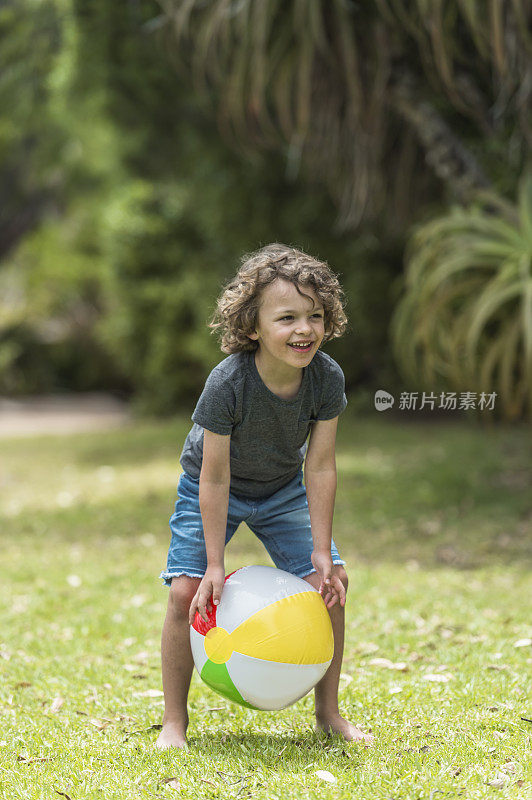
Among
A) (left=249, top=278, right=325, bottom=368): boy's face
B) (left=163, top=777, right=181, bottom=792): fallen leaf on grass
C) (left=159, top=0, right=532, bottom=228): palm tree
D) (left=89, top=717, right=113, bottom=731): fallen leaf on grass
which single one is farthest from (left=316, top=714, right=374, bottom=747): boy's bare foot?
(left=159, top=0, right=532, bottom=228): palm tree

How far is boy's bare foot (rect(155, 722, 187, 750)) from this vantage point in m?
2.79

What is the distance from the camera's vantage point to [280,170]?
11.9 m

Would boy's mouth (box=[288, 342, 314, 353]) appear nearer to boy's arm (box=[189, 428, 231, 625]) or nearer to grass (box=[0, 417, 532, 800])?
boy's arm (box=[189, 428, 231, 625])

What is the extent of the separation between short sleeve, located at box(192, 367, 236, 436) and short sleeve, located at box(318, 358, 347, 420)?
302mm

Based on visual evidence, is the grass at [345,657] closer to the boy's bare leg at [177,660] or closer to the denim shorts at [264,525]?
the boy's bare leg at [177,660]

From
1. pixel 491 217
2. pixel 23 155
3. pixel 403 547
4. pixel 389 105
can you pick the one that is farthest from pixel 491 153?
pixel 23 155

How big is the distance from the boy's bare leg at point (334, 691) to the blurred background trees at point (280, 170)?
3423mm

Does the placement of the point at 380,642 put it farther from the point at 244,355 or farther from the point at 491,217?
the point at 491,217

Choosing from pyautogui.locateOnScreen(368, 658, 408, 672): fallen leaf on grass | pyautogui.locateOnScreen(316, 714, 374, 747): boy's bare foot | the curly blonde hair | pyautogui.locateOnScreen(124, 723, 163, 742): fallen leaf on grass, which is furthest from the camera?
pyautogui.locateOnScreen(368, 658, 408, 672): fallen leaf on grass

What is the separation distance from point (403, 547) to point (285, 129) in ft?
12.0

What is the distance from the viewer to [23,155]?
18.9 meters

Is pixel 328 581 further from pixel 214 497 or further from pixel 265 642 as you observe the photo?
pixel 214 497

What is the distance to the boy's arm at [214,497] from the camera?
106 inches

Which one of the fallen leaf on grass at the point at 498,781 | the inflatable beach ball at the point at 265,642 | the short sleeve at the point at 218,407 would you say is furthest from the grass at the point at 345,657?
the short sleeve at the point at 218,407
